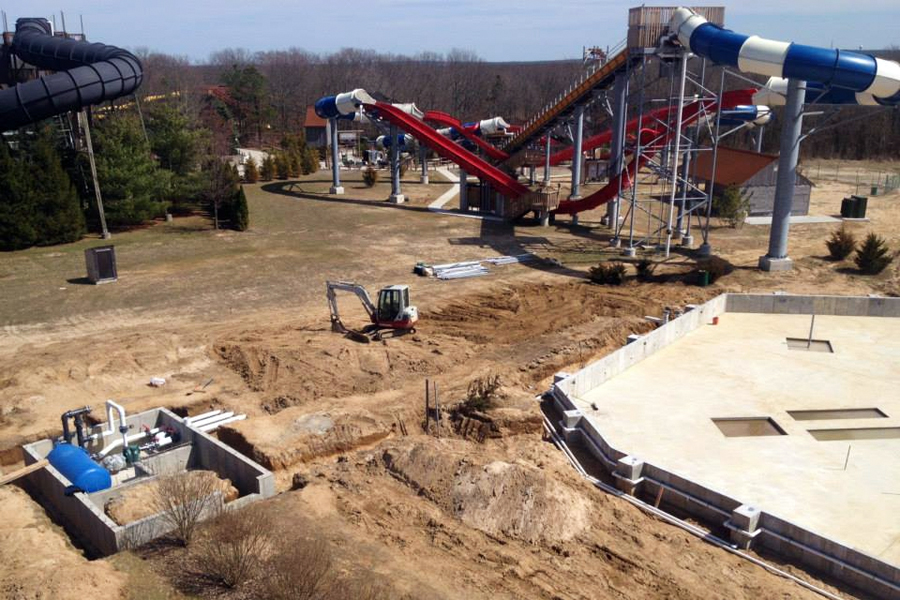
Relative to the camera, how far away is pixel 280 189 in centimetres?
5800

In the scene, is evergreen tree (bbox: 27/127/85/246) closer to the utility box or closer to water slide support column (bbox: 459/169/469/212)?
the utility box

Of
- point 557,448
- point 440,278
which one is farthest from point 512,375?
point 440,278

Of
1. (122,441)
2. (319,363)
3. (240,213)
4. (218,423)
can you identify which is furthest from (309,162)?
(122,441)

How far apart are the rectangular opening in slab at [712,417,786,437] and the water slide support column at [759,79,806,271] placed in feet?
50.2

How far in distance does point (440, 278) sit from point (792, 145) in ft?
50.9

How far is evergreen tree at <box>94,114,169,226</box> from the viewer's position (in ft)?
130

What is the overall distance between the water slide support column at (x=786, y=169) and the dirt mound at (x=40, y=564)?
27813 mm

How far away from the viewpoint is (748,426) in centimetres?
1759

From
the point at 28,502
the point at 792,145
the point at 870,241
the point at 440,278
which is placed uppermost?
the point at 792,145

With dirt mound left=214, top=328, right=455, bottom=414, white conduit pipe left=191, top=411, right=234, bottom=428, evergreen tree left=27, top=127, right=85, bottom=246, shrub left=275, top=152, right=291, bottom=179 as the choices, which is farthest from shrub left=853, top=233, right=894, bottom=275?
shrub left=275, top=152, right=291, bottom=179

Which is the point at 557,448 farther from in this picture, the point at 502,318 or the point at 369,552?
the point at 502,318

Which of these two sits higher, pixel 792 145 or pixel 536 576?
pixel 792 145

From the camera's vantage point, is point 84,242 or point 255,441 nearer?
point 255,441

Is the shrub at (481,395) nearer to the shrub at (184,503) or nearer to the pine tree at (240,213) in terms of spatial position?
the shrub at (184,503)
